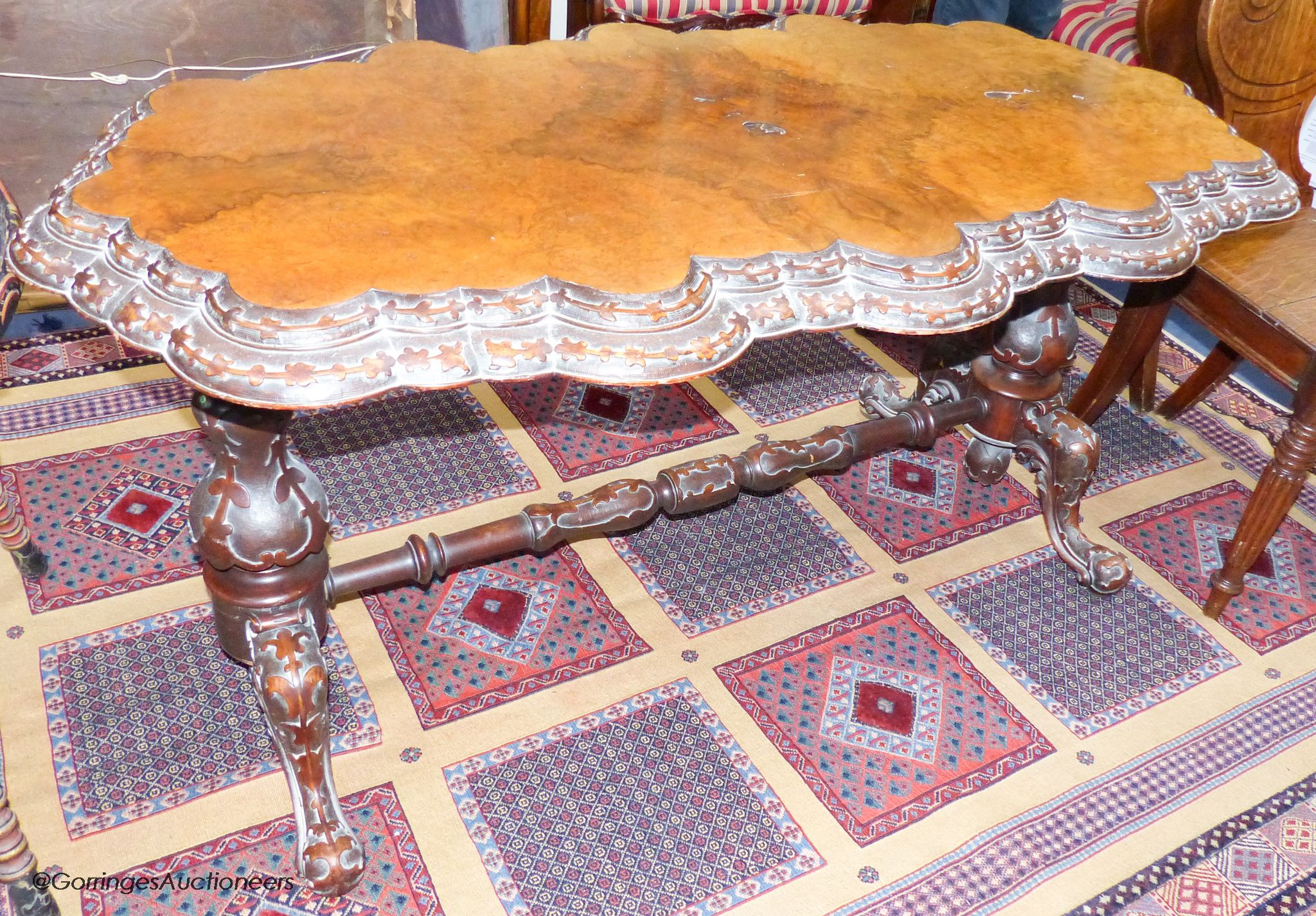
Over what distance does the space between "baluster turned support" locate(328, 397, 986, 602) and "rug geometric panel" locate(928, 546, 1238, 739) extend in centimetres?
33

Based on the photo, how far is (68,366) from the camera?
2.50 m

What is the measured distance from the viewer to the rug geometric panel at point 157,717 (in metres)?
1.68

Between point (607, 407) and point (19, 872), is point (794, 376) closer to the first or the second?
point (607, 407)

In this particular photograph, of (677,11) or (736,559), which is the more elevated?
(677,11)

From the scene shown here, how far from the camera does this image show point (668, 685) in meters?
1.94

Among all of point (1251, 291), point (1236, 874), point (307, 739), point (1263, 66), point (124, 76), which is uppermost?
point (1263, 66)

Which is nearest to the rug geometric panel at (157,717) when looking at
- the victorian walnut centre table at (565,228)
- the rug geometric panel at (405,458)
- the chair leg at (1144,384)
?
the victorian walnut centre table at (565,228)

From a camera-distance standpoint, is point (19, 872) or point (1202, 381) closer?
point (19, 872)

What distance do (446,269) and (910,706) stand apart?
3.88 feet

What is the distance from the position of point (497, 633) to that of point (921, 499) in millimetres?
990

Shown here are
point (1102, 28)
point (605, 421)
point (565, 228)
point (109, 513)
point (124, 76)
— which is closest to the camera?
point (565, 228)

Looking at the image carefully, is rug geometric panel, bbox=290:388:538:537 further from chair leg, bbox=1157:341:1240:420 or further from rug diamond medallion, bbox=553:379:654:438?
chair leg, bbox=1157:341:1240:420

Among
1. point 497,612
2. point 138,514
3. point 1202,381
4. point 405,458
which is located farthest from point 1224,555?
point 138,514

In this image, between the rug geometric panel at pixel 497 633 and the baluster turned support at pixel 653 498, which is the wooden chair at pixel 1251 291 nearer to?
the baluster turned support at pixel 653 498
